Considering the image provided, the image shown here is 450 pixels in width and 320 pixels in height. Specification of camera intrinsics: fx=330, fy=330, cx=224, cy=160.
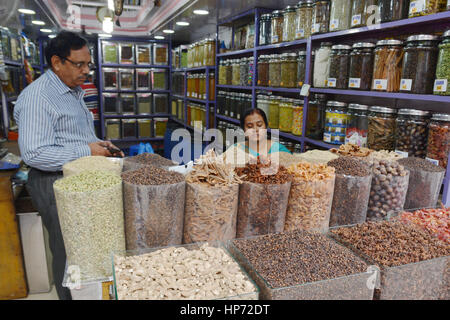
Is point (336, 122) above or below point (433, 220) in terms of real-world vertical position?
above

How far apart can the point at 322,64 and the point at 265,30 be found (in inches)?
35.0

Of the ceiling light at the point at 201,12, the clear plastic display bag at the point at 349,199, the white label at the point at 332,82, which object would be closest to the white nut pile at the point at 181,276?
the clear plastic display bag at the point at 349,199

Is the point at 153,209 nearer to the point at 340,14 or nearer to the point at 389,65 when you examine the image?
the point at 389,65

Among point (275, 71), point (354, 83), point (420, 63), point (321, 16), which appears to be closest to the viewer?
point (420, 63)

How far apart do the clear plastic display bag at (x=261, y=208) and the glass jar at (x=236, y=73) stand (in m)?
2.54

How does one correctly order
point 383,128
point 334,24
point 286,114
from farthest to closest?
point 286,114 → point 334,24 → point 383,128

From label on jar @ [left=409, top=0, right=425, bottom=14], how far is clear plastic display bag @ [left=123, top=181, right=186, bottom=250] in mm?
1377

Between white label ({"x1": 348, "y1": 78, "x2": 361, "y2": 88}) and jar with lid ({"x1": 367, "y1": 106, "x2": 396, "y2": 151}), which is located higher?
white label ({"x1": 348, "y1": 78, "x2": 361, "y2": 88})

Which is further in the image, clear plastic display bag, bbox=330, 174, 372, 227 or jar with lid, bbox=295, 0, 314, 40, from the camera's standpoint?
jar with lid, bbox=295, 0, 314, 40

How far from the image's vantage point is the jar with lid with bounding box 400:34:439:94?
1.51 meters

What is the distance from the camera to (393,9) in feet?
5.44

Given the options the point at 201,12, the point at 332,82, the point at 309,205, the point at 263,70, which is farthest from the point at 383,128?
the point at 201,12

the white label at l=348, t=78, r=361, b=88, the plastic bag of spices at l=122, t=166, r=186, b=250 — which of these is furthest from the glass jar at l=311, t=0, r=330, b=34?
the plastic bag of spices at l=122, t=166, r=186, b=250

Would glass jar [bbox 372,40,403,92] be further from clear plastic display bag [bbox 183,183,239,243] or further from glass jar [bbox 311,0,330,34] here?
clear plastic display bag [bbox 183,183,239,243]
